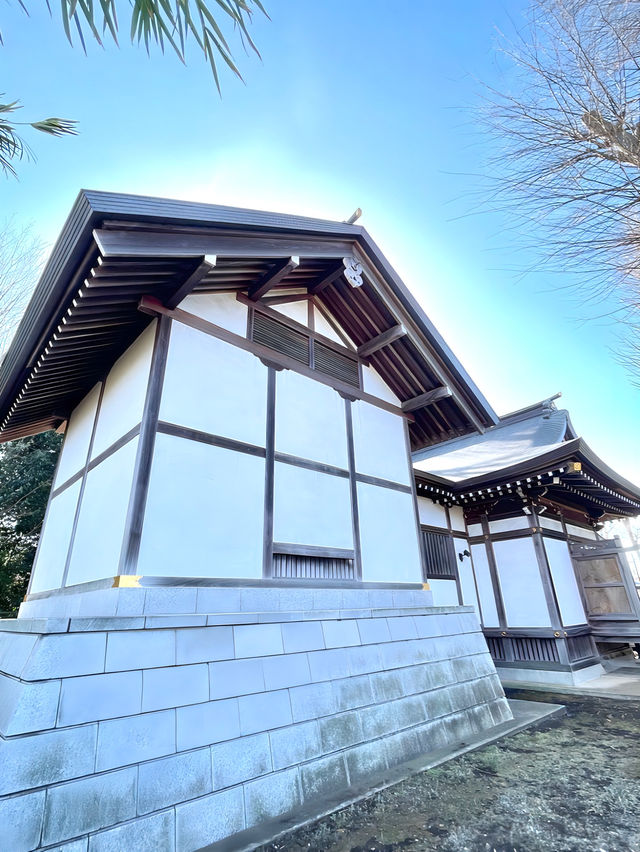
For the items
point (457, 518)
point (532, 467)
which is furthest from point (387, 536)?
point (457, 518)

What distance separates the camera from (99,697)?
221cm

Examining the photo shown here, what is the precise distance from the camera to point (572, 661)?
7.25 meters

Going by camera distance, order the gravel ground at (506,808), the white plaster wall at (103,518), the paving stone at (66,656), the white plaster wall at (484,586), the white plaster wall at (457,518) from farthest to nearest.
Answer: the white plaster wall at (457,518)
the white plaster wall at (484,586)
the white plaster wall at (103,518)
the gravel ground at (506,808)
the paving stone at (66,656)

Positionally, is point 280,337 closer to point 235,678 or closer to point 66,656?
point 235,678

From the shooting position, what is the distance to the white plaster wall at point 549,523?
8107 mm

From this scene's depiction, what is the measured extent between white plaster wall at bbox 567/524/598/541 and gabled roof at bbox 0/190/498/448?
5043mm

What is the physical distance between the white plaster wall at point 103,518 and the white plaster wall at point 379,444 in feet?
8.59

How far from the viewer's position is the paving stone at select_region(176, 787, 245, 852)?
2.17 meters

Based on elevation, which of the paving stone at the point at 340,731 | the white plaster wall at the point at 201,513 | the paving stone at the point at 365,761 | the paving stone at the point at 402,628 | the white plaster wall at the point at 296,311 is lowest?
the paving stone at the point at 365,761

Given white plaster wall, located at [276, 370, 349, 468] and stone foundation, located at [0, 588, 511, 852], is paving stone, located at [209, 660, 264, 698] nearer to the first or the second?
stone foundation, located at [0, 588, 511, 852]

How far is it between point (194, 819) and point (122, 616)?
1.16 metres

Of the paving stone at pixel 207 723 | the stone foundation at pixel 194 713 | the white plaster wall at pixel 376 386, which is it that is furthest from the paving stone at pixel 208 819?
the white plaster wall at pixel 376 386

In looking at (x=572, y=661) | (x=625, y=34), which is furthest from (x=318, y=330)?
(x=572, y=661)

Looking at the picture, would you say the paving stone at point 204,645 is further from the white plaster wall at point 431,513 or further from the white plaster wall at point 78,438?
the white plaster wall at point 431,513
